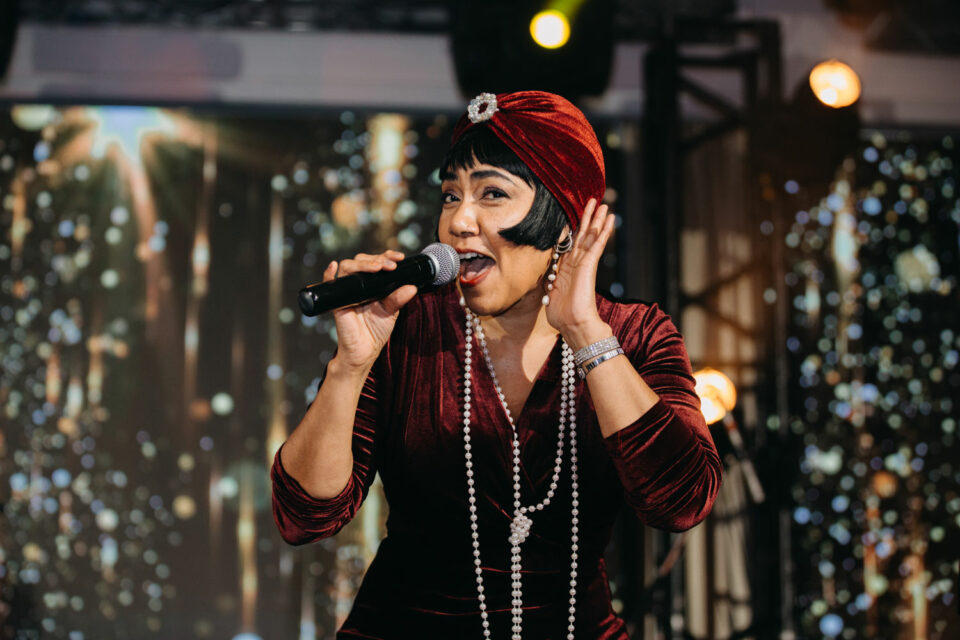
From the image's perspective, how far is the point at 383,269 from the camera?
1140mm

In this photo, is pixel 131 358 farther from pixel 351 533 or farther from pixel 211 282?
pixel 351 533

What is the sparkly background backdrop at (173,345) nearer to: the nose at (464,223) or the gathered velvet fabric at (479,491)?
the gathered velvet fabric at (479,491)

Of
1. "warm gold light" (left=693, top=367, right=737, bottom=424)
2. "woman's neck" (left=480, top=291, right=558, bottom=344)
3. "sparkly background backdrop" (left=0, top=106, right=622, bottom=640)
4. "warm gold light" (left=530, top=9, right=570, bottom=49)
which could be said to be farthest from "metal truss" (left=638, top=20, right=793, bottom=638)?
"woman's neck" (left=480, top=291, right=558, bottom=344)

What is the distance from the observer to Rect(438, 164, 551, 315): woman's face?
4.33 ft

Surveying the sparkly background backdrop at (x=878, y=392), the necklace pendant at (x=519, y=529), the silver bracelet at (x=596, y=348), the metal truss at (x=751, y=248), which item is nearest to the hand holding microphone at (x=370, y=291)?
the silver bracelet at (x=596, y=348)

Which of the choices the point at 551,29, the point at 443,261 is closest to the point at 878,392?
the point at 551,29

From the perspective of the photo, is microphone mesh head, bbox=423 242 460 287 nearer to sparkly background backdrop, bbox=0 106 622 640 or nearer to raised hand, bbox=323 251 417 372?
raised hand, bbox=323 251 417 372

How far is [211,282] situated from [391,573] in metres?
3.70

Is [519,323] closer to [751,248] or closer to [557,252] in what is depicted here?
[557,252]

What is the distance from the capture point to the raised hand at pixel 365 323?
1170 millimetres

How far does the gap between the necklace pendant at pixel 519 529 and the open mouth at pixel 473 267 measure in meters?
0.39

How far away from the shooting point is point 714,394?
11.6 feet

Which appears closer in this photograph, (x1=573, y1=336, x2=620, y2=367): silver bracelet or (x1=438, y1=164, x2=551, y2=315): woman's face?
(x1=573, y1=336, x2=620, y2=367): silver bracelet

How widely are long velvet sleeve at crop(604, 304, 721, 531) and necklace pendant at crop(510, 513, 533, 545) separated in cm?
18
